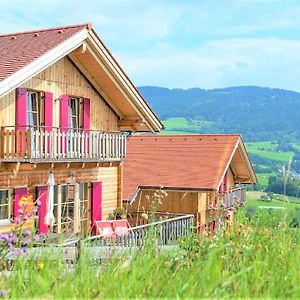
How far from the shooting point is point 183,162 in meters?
28.1

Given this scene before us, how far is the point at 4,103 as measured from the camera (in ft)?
53.7

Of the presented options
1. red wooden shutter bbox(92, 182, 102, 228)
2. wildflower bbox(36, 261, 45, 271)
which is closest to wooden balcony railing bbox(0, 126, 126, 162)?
red wooden shutter bbox(92, 182, 102, 228)

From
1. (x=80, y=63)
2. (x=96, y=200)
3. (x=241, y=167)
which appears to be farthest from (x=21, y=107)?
(x=241, y=167)

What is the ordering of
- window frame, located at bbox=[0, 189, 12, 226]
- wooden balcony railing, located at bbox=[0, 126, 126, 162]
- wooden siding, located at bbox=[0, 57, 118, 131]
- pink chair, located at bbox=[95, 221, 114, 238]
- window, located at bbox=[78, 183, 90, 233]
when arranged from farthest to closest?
window, located at bbox=[78, 183, 90, 233], pink chair, located at bbox=[95, 221, 114, 238], wooden siding, located at bbox=[0, 57, 118, 131], window frame, located at bbox=[0, 189, 12, 226], wooden balcony railing, located at bbox=[0, 126, 126, 162]

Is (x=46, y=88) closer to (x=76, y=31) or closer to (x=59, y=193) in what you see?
(x=76, y=31)

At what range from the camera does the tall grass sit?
3.71 meters

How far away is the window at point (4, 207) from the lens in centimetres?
1647

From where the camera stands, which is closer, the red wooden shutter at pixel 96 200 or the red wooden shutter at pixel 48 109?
the red wooden shutter at pixel 48 109

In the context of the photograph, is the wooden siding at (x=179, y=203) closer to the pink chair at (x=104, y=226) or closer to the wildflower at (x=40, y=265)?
the pink chair at (x=104, y=226)

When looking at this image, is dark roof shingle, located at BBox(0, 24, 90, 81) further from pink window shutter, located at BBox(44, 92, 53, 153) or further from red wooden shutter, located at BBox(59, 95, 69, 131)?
red wooden shutter, located at BBox(59, 95, 69, 131)

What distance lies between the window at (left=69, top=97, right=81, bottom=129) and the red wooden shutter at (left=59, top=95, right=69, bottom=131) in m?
0.51

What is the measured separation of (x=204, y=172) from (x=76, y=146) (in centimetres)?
994

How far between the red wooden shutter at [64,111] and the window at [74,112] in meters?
0.51

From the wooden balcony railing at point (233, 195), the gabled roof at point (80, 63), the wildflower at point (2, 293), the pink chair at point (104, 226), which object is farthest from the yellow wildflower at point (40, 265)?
the wooden balcony railing at point (233, 195)
